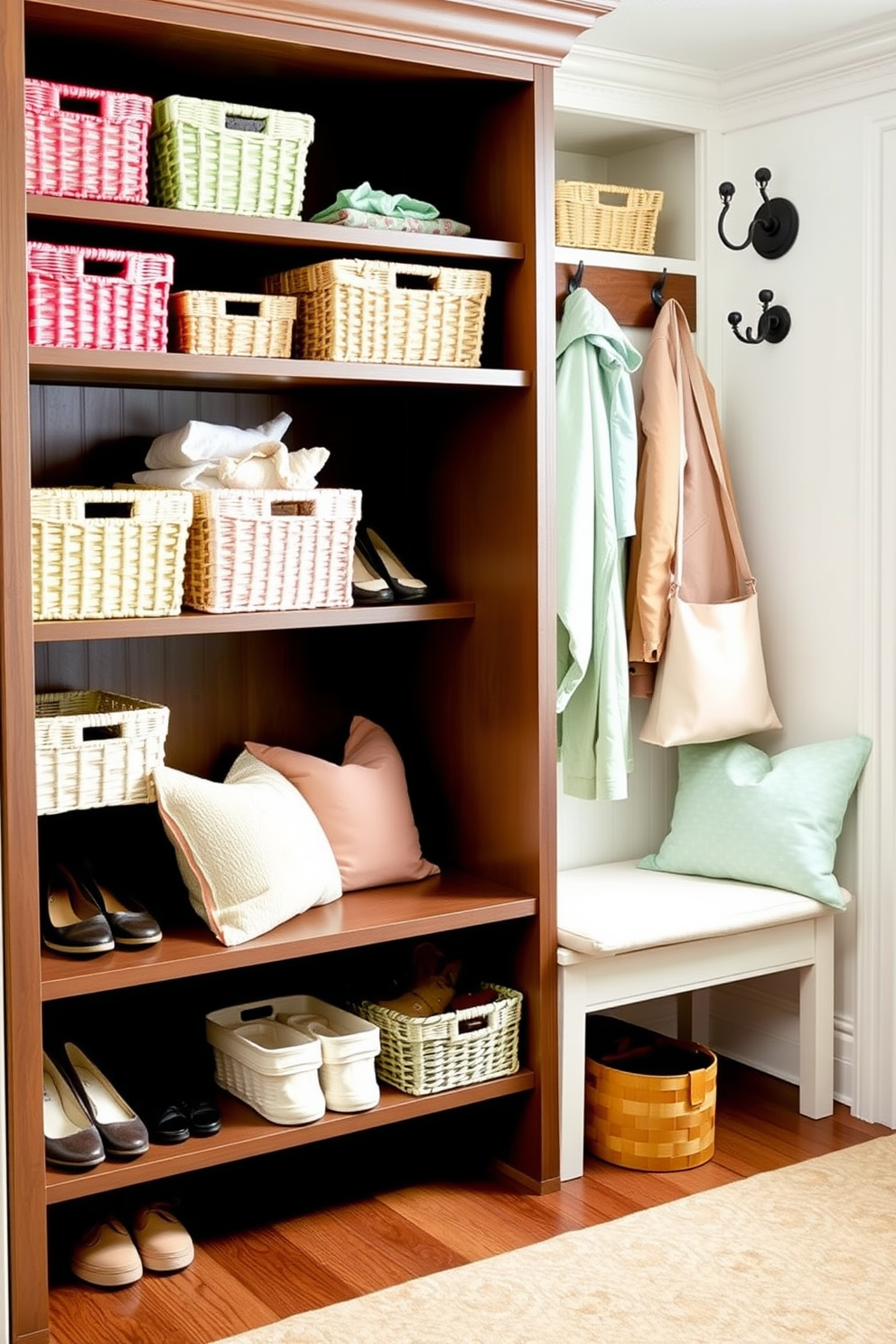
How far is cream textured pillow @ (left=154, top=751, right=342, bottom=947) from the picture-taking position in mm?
2537

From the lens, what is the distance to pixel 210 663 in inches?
117

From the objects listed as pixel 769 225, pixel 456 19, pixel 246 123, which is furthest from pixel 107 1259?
pixel 769 225

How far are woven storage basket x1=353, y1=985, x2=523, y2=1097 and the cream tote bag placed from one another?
773 mm

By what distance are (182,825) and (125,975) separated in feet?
0.96

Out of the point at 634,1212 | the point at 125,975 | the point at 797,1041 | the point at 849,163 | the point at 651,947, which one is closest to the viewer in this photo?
the point at 125,975

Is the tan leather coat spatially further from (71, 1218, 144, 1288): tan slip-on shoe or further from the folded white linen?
(71, 1218, 144, 1288): tan slip-on shoe

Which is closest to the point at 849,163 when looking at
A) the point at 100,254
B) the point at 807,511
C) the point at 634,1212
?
the point at 807,511

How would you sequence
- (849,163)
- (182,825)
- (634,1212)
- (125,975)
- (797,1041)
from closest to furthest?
(125,975) < (182,825) < (634,1212) < (849,163) < (797,1041)

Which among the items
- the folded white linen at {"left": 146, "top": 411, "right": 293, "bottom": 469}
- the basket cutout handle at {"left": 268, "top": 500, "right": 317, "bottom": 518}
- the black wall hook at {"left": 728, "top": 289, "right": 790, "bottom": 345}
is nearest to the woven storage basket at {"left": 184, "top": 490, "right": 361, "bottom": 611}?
the basket cutout handle at {"left": 268, "top": 500, "right": 317, "bottom": 518}

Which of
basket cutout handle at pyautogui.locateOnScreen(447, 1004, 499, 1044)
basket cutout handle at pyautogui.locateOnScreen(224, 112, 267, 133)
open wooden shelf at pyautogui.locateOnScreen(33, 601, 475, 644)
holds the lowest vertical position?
basket cutout handle at pyautogui.locateOnScreen(447, 1004, 499, 1044)

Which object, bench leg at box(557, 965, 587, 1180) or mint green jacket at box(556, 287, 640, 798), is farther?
mint green jacket at box(556, 287, 640, 798)

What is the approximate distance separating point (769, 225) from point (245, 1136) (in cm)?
224

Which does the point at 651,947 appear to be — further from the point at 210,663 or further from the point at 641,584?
the point at 210,663

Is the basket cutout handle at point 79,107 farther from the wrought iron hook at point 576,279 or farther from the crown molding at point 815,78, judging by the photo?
the crown molding at point 815,78
